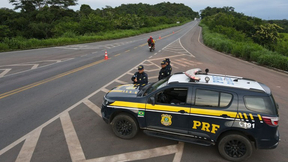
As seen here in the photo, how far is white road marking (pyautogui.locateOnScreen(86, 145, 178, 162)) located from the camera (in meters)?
4.92

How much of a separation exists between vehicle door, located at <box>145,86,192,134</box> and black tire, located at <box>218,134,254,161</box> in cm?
92

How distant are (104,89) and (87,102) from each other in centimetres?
170

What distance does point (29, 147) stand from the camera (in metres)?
5.28

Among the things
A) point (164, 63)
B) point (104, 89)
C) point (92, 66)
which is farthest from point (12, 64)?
point (164, 63)

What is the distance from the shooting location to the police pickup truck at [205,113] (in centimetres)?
466

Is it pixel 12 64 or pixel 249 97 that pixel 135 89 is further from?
pixel 12 64

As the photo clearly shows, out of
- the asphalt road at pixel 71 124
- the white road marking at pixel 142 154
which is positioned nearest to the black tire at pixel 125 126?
the asphalt road at pixel 71 124

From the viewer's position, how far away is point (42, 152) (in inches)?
200

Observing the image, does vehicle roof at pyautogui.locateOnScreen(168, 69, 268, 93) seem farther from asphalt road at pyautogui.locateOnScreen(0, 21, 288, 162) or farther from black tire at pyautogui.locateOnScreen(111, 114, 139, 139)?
asphalt road at pyautogui.locateOnScreen(0, 21, 288, 162)

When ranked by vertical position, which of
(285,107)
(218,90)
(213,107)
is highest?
(218,90)

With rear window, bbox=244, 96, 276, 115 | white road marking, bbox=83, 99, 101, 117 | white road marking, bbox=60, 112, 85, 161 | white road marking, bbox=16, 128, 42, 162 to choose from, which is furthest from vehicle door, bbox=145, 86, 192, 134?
white road marking, bbox=16, 128, 42, 162

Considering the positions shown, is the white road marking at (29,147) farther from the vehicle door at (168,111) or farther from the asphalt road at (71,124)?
the vehicle door at (168,111)

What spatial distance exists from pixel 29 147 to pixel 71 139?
1011 mm

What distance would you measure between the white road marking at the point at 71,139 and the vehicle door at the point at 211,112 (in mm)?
2757
